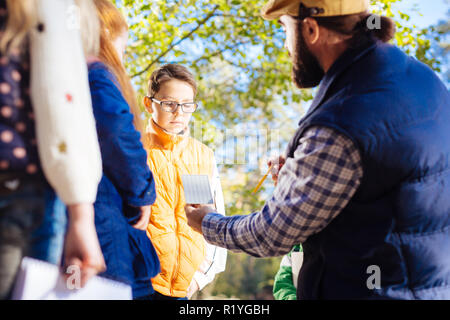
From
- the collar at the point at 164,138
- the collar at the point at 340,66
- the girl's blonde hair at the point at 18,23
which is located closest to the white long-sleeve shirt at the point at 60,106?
the girl's blonde hair at the point at 18,23

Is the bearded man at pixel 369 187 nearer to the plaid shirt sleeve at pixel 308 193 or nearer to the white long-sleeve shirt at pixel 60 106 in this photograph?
the plaid shirt sleeve at pixel 308 193

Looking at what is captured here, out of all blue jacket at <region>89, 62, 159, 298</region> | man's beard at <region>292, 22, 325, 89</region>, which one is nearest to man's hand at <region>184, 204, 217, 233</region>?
blue jacket at <region>89, 62, 159, 298</region>

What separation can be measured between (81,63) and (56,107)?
164 millimetres

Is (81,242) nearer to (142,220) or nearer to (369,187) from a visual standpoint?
(142,220)

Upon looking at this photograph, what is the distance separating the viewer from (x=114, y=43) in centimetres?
158

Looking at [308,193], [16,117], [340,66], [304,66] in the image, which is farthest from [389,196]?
[16,117]

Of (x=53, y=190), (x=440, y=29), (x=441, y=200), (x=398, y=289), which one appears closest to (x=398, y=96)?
(x=441, y=200)

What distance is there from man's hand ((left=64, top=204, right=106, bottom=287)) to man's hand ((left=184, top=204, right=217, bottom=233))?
26.8 inches

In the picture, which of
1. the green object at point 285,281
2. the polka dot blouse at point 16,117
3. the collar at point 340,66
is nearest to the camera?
the polka dot blouse at point 16,117

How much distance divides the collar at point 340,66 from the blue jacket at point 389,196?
0.15 feet

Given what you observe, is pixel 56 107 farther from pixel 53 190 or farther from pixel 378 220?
pixel 378 220

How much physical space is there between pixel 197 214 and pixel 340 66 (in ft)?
2.69

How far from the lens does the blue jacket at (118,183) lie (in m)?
1.38

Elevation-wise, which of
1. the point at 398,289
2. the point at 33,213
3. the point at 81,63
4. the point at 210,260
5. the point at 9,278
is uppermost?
the point at 81,63
